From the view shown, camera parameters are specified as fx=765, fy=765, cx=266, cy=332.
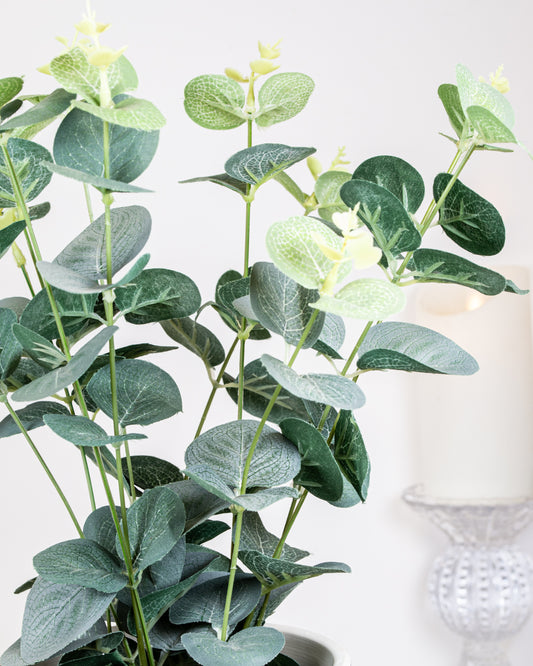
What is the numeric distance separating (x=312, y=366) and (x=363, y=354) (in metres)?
0.86

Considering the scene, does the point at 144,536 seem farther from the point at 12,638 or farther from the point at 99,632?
the point at 12,638

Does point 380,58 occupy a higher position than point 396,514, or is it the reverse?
point 380,58

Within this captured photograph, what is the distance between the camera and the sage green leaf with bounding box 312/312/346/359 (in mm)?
462

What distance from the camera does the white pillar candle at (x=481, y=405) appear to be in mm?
1202

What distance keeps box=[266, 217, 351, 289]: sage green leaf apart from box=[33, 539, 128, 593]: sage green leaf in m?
0.20

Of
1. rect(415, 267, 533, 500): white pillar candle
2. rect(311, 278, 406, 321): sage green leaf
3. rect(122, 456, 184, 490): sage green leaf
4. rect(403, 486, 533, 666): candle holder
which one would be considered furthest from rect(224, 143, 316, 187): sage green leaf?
rect(403, 486, 533, 666): candle holder

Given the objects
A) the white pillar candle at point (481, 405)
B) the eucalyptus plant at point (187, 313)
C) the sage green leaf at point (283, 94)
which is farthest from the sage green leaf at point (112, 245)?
the white pillar candle at point (481, 405)

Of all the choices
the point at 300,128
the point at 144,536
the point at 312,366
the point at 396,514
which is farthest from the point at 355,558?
the point at 144,536

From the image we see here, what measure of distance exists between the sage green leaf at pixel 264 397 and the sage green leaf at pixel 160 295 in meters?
0.07

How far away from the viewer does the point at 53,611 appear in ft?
1.39

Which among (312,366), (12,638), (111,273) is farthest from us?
(312,366)

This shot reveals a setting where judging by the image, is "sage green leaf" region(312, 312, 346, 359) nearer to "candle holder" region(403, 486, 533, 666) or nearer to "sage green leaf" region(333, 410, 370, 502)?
A: "sage green leaf" region(333, 410, 370, 502)

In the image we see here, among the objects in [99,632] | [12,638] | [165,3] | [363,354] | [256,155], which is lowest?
[12,638]

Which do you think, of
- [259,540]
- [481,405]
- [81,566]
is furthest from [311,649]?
[481,405]
